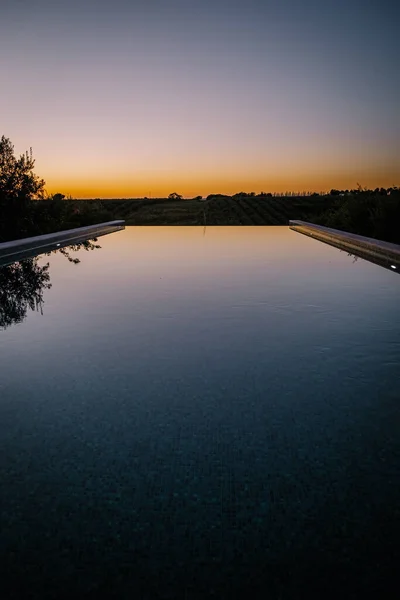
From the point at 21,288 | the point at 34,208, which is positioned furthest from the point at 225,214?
the point at 21,288

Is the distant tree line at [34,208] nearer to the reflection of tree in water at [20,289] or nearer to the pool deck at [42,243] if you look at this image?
the pool deck at [42,243]

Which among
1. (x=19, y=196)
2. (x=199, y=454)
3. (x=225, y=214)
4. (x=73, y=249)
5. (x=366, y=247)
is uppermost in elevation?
(x=19, y=196)

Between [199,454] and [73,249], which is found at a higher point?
[73,249]

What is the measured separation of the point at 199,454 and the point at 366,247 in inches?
434

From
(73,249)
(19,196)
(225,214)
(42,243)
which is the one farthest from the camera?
(225,214)

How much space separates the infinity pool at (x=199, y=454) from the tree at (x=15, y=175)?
10.5m

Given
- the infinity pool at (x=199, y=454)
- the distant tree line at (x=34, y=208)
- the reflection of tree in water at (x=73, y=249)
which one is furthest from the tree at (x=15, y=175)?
the infinity pool at (x=199, y=454)

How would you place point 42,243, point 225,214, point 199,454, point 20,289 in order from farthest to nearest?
point 225,214 → point 42,243 → point 20,289 → point 199,454

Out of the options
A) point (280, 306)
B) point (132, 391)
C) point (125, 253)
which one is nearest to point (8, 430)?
point (132, 391)

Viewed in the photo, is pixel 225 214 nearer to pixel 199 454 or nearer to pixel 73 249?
pixel 73 249

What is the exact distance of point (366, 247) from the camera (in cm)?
1267

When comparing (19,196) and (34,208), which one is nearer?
(19,196)

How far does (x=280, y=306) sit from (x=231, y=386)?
10.2 ft

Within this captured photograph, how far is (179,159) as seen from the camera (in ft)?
107
